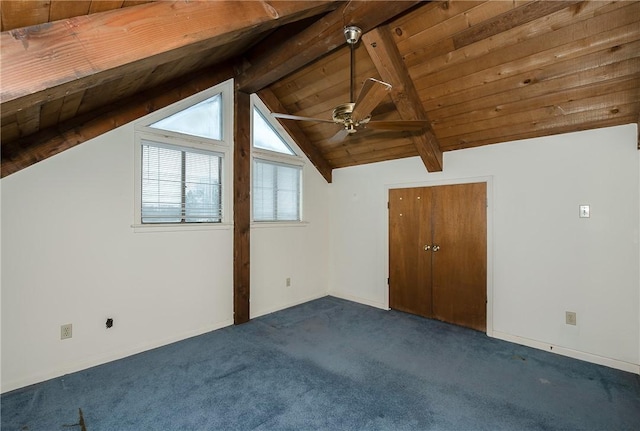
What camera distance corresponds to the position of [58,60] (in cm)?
119

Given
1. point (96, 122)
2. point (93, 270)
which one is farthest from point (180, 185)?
point (93, 270)

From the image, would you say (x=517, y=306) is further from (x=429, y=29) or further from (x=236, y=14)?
(x=236, y=14)

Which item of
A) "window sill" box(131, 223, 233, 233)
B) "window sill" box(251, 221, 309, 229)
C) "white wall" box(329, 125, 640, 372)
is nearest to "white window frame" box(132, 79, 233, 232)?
"window sill" box(131, 223, 233, 233)

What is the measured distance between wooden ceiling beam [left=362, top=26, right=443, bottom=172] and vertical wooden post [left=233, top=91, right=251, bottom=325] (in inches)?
70.1

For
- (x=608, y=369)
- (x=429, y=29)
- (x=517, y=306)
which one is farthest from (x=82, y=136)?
(x=608, y=369)

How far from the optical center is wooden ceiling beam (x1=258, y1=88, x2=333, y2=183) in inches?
162

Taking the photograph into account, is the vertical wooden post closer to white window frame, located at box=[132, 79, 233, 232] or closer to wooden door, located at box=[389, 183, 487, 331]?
white window frame, located at box=[132, 79, 233, 232]

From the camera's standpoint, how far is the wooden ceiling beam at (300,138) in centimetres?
411

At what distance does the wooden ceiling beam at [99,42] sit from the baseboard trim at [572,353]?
12.6 feet

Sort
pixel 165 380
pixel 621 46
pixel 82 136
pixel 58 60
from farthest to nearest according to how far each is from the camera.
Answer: pixel 82 136 → pixel 165 380 → pixel 621 46 → pixel 58 60

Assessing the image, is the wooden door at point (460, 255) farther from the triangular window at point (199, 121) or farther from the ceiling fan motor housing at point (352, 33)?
the triangular window at point (199, 121)

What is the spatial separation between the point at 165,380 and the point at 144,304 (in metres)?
0.88

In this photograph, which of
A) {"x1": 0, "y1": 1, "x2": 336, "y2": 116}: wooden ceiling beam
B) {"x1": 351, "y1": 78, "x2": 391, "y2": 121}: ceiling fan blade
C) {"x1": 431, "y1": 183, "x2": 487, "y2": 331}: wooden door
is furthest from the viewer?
{"x1": 431, "y1": 183, "x2": 487, "y2": 331}: wooden door

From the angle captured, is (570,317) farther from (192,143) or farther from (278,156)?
(192,143)
